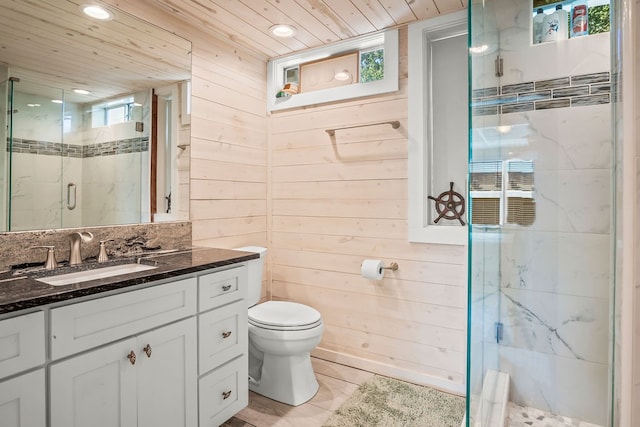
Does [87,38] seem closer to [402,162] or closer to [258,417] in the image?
[402,162]

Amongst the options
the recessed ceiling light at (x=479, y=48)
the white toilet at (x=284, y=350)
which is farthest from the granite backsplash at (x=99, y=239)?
the recessed ceiling light at (x=479, y=48)

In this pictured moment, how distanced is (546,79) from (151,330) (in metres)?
2.17

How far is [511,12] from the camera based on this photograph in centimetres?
197

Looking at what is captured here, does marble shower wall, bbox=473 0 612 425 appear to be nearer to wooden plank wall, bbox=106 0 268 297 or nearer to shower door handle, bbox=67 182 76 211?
wooden plank wall, bbox=106 0 268 297

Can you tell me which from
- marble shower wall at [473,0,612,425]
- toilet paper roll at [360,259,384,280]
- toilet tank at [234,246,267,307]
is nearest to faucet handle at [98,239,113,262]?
toilet tank at [234,246,267,307]

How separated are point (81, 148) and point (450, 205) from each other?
2008 mm

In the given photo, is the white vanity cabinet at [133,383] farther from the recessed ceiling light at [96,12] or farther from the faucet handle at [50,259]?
the recessed ceiling light at [96,12]

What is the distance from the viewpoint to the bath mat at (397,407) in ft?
6.24

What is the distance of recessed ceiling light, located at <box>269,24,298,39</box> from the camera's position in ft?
7.50

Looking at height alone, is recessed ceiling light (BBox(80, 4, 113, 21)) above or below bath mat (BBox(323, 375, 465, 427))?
above

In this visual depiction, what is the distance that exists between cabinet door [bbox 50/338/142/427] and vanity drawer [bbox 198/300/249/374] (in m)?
0.31

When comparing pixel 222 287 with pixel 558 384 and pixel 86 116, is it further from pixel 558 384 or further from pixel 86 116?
pixel 558 384

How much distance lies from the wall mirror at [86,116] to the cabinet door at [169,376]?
2.38 ft

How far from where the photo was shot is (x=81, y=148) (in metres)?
1.75
